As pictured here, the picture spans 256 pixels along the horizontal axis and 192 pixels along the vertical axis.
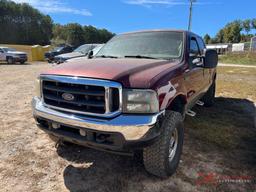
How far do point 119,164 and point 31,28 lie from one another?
74165mm

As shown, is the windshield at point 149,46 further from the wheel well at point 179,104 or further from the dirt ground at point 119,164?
the dirt ground at point 119,164

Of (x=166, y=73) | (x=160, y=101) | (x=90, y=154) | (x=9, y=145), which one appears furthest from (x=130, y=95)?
(x=9, y=145)

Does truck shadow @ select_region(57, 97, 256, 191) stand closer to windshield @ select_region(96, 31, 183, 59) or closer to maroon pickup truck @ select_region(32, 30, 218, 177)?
maroon pickup truck @ select_region(32, 30, 218, 177)

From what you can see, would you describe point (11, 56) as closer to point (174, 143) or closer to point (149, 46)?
point (149, 46)

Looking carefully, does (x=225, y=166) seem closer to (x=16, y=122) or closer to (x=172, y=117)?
(x=172, y=117)

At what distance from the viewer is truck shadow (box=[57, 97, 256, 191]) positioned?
2.90m

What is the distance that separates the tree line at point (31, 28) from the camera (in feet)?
213

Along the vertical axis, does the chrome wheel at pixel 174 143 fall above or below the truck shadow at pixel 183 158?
above

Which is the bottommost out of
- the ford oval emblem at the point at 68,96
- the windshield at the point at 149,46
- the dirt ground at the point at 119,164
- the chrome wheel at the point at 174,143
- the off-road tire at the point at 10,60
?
the dirt ground at the point at 119,164

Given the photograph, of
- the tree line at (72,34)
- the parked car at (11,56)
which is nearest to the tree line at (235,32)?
the tree line at (72,34)

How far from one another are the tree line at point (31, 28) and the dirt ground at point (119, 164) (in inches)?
2550

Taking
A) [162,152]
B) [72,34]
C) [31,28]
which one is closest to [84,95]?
[162,152]

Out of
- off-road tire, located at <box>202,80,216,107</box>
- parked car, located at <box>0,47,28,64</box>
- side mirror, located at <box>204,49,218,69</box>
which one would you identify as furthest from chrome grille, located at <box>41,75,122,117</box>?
parked car, located at <box>0,47,28,64</box>

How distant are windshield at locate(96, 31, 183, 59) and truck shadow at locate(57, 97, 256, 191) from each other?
5.13ft
